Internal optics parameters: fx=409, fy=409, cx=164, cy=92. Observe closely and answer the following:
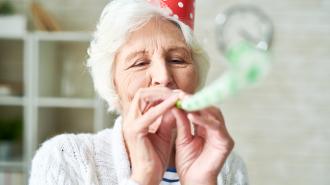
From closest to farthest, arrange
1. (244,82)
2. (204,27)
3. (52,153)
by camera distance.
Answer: (244,82) → (52,153) → (204,27)

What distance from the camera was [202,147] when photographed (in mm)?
772

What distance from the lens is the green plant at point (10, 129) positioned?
7.72 feet

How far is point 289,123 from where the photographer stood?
6.66 feet

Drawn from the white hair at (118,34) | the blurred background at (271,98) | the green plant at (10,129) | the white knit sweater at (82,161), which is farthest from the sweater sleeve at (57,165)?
the green plant at (10,129)

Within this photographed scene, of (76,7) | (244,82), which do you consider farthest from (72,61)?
(244,82)

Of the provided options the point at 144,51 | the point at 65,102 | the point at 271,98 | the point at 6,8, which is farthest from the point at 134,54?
the point at 6,8

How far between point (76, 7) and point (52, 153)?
159cm

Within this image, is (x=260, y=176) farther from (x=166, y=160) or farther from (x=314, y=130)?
(x=166, y=160)

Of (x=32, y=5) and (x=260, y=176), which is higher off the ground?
(x=32, y=5)

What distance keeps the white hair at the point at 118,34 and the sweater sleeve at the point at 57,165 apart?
161 millimetres

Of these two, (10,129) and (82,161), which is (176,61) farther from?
(10,129)

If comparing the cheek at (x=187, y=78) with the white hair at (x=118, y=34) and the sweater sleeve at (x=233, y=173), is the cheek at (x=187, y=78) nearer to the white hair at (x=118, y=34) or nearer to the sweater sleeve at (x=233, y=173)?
the white hair at (x=118, y=34)

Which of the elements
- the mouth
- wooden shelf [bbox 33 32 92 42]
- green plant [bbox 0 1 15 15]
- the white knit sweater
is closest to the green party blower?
the mouth

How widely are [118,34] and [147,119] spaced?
259 millimetres
